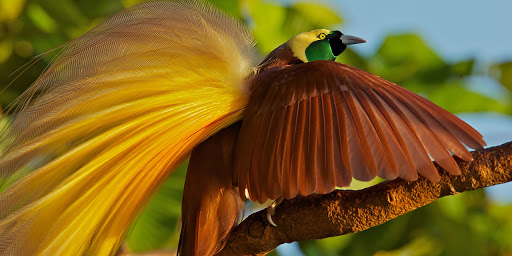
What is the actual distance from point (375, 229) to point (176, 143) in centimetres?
473

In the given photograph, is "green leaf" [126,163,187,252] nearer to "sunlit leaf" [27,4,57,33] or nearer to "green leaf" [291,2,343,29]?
"green leaf" [291,2,343,29]

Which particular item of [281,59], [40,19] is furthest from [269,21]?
[281,59]

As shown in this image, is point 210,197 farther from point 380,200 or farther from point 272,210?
point 380,200

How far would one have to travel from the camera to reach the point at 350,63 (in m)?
6.46

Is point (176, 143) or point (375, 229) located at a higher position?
point (375, 229)

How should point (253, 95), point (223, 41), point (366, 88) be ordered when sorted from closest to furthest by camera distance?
point (366, 88) → point (253, 95) → point (223, 41)

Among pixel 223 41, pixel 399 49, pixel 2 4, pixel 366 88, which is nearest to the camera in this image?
pixel 366 88

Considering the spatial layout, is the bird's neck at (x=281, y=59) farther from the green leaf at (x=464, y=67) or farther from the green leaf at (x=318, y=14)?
the green leaf at (x=464, y=67)

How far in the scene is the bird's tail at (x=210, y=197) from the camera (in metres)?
2.31

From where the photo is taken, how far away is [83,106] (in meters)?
2.22

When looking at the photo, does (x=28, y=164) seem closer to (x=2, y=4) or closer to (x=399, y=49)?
(x=2, y=4)

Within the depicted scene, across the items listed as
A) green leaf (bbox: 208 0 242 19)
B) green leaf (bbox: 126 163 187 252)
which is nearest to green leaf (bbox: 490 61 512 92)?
green leaf (bbox: 208 0 242 19)

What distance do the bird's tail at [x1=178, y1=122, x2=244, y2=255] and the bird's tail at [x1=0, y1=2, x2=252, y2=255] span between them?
80 millimetres

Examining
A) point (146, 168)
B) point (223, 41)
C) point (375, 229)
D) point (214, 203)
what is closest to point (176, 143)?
point (146, 168)
